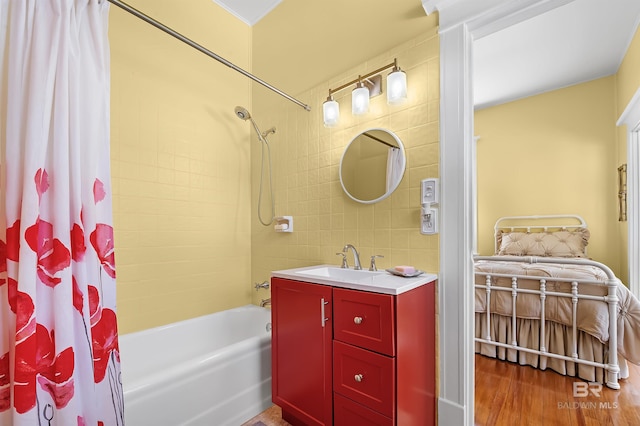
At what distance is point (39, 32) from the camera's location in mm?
1202

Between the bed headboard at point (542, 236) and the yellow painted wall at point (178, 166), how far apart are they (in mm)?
3236

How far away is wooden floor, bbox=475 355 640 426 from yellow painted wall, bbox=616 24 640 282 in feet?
4.89

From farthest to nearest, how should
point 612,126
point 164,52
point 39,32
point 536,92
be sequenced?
point 536,92, point 612,126, point 164,52, point 39,32

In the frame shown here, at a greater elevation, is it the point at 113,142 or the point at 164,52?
the point at 164,52

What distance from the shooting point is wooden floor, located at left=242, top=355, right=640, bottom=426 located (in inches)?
65.4

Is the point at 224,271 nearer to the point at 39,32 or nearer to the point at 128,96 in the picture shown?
the point at 128,96

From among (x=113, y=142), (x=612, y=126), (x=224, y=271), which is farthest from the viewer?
(x=612, y=126)

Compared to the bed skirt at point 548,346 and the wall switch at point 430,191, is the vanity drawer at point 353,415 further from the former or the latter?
the bed skirt at point 548,346

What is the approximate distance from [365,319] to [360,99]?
4.03 feet

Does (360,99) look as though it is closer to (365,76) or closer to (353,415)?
(365,76)

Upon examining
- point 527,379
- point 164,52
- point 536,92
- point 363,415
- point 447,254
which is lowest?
point 527,379

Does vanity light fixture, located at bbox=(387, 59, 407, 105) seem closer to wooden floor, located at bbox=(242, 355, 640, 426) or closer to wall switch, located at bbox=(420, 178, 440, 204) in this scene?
wall switch, located at bbox=(420, 178, 440, 204)

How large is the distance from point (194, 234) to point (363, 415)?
1.66 metres

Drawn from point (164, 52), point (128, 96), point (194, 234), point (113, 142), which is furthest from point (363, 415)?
point (164, 52)
